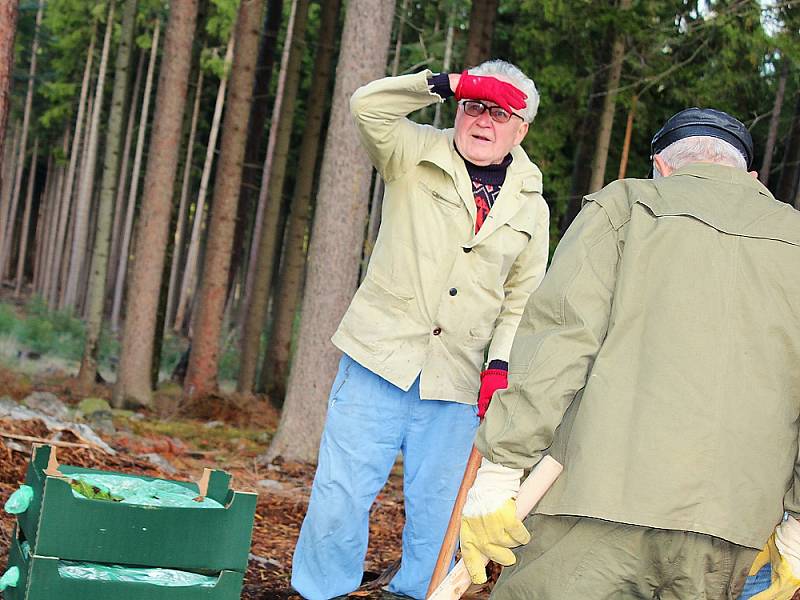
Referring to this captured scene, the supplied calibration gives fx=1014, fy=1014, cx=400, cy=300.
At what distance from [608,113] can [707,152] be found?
1080 cm

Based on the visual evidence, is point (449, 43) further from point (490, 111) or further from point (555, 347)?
point (555, 347)

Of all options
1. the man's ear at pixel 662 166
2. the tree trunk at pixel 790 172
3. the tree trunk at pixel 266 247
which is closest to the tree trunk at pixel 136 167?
the tree trunk at pixel 266 247

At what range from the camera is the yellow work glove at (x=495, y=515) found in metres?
2.60

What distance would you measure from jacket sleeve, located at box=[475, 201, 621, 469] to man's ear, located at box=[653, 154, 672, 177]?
1.11ft

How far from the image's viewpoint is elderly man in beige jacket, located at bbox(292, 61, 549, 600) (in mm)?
4164

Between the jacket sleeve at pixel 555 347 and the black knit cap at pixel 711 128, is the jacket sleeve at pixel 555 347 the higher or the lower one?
the lower one

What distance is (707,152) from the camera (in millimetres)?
2734

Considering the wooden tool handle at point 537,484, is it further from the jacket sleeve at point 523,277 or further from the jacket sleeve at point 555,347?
the jacket sleeve at point 523,277

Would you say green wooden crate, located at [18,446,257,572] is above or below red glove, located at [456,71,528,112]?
below

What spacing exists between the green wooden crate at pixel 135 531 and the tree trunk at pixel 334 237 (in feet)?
17.2

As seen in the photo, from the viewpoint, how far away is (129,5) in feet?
47.4

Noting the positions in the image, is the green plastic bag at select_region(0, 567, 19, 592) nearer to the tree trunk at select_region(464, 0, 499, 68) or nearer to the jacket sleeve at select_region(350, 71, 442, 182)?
the jacket sleeve at select_region(350, 71, 442, 182)

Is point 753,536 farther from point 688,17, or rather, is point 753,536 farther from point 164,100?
point 688,17

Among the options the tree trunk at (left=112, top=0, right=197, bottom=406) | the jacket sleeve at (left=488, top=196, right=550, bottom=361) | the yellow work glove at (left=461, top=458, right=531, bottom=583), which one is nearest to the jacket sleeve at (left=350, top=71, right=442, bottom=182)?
the jacket sleeve at (left=488, top=196, right=550, bottom=361)
